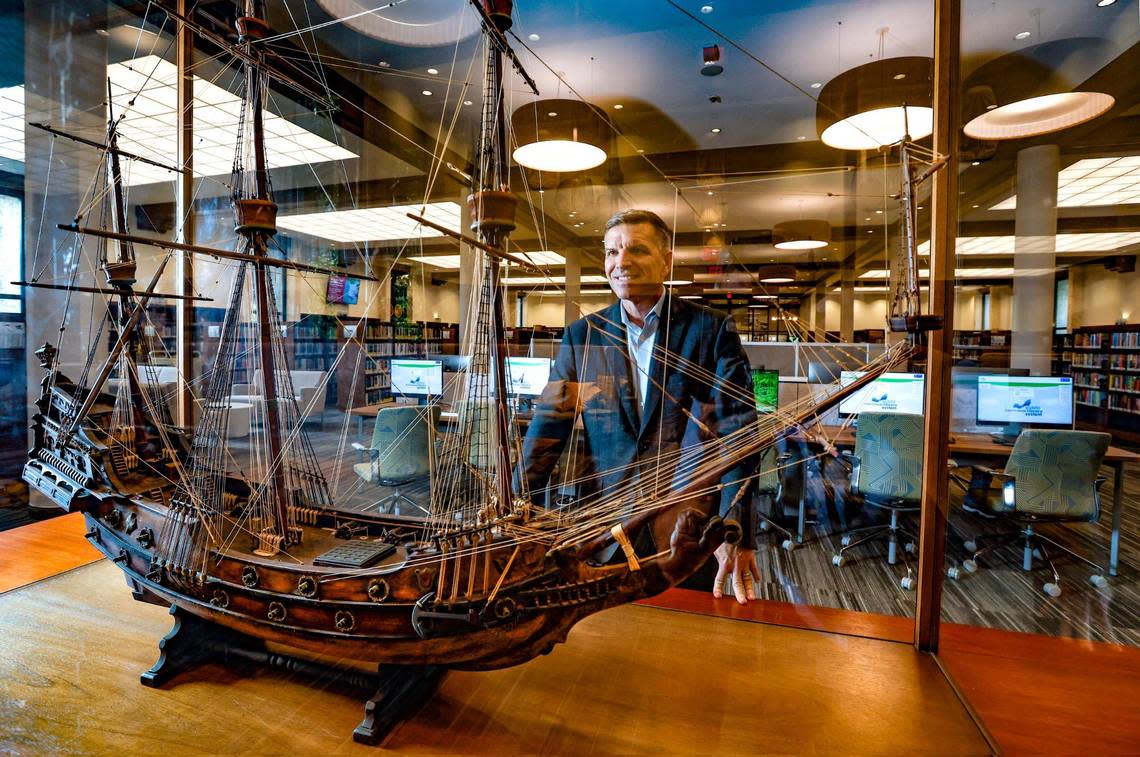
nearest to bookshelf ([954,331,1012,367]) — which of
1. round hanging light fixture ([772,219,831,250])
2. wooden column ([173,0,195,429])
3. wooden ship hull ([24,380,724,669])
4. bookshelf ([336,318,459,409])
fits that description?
round hanging light fixture ([772,219,831,250])

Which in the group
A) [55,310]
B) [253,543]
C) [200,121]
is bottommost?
[253,543]

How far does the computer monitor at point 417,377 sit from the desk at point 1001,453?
88 cm

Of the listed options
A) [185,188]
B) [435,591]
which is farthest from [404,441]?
[185,188]

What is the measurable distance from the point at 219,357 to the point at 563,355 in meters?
0.99

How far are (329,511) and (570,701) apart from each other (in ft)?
2.12

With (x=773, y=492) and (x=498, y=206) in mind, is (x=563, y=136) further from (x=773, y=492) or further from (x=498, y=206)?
(x=773, y=492)

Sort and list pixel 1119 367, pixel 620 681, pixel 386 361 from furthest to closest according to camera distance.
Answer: pixel 386 361
pixel 1119 367
pixel 620 681

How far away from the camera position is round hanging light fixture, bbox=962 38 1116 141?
1116 millimetres

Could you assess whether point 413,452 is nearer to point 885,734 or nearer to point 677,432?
point 677,432

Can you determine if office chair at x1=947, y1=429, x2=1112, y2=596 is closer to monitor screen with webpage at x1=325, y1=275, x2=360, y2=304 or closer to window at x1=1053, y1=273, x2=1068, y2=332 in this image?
window at x1=1053, y1=273, x2=1068, y2=332

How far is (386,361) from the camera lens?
1323mm

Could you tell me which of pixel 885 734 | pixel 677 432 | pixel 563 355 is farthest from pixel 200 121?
pixel 885 734

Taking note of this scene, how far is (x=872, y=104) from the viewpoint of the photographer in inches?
45.1

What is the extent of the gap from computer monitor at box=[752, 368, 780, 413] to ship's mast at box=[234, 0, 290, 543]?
100cm
